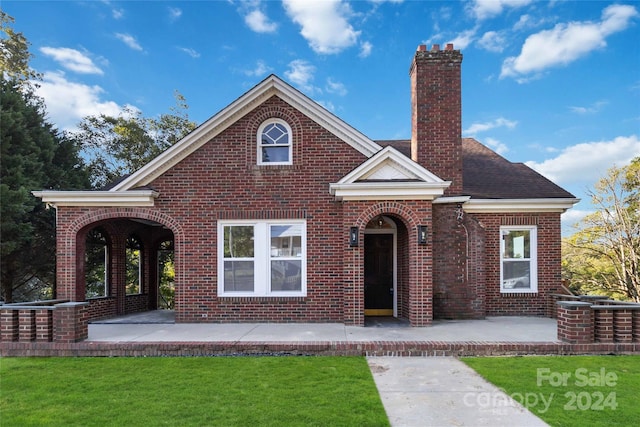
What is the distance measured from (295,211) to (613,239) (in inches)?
587

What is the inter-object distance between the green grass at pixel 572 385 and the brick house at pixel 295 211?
10.7 ft

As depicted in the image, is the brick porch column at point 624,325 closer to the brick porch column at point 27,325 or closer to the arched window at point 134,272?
the brick porch column at point 27,325

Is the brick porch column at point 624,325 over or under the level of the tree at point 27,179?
under

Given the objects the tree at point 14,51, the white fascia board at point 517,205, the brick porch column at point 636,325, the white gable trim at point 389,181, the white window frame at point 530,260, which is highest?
the tree at point 14,51

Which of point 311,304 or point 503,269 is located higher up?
point 503,269

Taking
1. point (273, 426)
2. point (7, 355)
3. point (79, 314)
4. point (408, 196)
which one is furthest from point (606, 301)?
point (7, 355)

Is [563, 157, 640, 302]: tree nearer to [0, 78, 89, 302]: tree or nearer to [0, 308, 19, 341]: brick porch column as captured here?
Answer: [0, 308, 19, 341]: brick porch column

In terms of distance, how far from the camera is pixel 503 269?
10531 mm

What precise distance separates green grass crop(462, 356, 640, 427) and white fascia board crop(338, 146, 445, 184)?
4.13m

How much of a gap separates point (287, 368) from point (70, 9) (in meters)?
16.0

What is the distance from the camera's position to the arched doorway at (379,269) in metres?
10.2

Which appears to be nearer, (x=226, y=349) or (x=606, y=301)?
(x=226, y=349)

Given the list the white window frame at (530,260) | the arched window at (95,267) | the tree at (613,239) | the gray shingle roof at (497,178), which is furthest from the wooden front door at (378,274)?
the tree at (613,239)

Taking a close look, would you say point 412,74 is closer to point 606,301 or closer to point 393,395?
point 606,301
